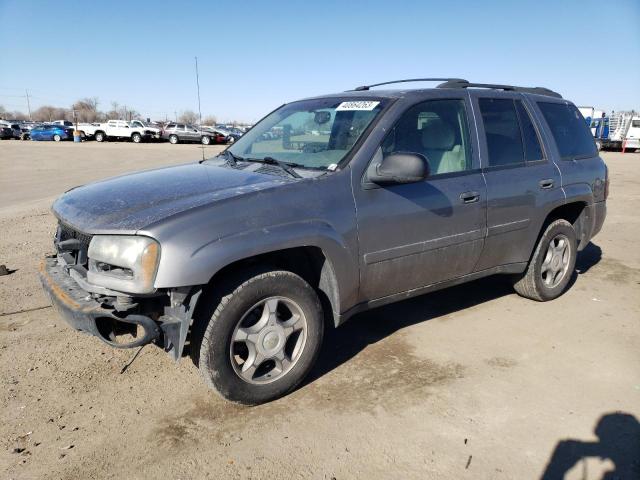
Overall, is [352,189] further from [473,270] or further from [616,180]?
[616,180]

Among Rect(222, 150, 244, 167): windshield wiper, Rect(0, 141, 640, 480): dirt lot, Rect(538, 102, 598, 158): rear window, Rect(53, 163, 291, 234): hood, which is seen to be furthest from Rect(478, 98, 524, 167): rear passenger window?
Rect(222, 150, 244, 167): windshield wiper

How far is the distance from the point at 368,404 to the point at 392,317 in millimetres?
1466

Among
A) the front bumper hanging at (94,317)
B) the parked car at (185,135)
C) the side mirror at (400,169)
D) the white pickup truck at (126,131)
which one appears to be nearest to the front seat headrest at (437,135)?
the side mirror at (400,169)

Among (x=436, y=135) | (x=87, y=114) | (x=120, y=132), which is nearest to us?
(x=436, y=135)

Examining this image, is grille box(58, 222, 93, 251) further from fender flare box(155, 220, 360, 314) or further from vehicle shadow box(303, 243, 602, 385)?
vehicle shadow box(303, 243, 602, 385)

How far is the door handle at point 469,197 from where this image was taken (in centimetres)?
369

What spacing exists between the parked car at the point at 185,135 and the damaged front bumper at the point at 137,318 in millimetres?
36588

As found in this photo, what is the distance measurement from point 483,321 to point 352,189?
200cm

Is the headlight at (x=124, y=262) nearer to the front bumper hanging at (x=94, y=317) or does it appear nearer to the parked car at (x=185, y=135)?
the front bumper hanging at (x=94, y=317)

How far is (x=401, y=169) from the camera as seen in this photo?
311 centimetres

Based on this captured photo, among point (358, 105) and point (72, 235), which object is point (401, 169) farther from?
point (72, 235)

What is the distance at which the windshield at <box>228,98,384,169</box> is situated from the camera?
11.3 feet

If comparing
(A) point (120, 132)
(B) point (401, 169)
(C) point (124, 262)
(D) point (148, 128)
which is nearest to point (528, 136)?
(B) point (401, 169)

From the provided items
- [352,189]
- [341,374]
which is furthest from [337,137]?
[341,374]
